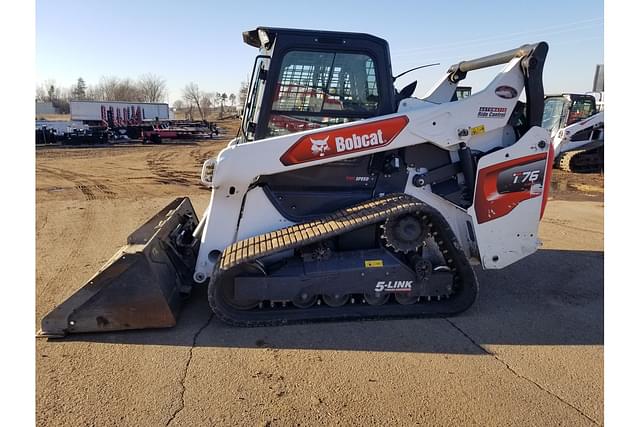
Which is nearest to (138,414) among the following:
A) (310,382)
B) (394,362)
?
(310,382)

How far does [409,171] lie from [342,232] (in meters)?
1.11

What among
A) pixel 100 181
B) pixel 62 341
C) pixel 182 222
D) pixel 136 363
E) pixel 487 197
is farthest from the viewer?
pixel 100 181

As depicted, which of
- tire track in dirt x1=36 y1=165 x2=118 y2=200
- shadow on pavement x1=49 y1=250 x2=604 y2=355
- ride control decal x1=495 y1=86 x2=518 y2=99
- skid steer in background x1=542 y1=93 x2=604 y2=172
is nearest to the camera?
shadow on pavement x1=49 y1=250 x2=604 y2=355

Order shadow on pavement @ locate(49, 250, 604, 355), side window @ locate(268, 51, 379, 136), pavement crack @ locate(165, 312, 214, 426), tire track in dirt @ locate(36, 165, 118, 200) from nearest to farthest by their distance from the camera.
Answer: pavement crack @ locate(165, 312, 214, 426), shadow on pavement @ locate(49, 250, 604, 355), side window @ locate(268, 51, 379, 136), tire track in dirt @ locate(36, 165, 118, 200)

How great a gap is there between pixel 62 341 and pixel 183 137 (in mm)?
30154

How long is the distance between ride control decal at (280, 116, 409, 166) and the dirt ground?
1544 mm

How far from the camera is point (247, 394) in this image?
124 inches

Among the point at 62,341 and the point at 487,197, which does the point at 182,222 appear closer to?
the point at 62,341

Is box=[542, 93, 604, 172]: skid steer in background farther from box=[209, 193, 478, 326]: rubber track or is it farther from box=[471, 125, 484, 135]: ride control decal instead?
box=[209, 193, 478, 326]: rubber track

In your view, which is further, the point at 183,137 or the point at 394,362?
the point at 183,137

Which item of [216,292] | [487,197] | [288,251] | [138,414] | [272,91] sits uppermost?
[272,91]

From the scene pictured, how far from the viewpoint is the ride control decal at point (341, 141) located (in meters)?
4.25

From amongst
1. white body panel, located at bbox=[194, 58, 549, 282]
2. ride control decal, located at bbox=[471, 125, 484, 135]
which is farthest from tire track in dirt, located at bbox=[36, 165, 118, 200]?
ride control decal, located at bbox=[471, 125, 484, 135]

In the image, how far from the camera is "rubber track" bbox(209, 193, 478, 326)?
401cm
